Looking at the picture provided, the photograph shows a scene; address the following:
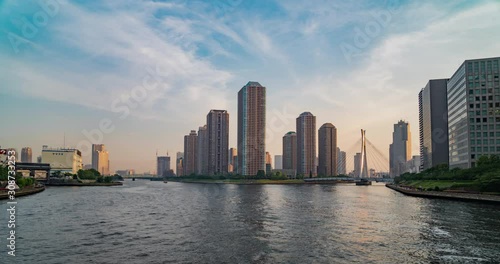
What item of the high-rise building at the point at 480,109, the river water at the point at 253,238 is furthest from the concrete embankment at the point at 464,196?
the high-rise building at the point at 480,109

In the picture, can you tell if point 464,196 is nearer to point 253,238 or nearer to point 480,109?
point 480,109

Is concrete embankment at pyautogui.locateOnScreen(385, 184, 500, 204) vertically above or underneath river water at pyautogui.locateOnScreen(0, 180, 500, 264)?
underneath

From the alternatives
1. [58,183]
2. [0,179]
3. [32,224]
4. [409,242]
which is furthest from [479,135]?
[58,183]

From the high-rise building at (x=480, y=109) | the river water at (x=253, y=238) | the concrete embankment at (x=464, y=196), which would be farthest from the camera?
the high-rise building at (x=480, y=109)

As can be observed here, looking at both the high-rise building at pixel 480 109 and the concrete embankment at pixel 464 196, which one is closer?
the concrete embankment at pixel 464 196

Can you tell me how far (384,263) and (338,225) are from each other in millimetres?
18391

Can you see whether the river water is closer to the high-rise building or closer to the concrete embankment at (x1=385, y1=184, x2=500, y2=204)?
the concrete embankment at (x1=385, y1=184, x2=500, y2=204)

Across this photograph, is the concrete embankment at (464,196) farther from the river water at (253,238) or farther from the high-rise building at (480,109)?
the high-rise building at (480,109)

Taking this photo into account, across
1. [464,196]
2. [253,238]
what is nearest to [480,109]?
[464,196]

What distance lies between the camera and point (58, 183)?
188 metres

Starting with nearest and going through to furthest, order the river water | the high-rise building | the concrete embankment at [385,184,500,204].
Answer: the river water < the concrete embankment at [385,184,500,204] < the high-rise building

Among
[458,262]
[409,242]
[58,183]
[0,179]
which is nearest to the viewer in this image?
[458,262]

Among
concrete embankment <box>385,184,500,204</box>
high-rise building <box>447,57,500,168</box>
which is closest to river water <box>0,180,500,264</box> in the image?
concrete embankment <box>385,184,500,204</box>

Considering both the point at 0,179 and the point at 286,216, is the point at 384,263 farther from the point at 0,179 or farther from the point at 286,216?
the point at 0,179
